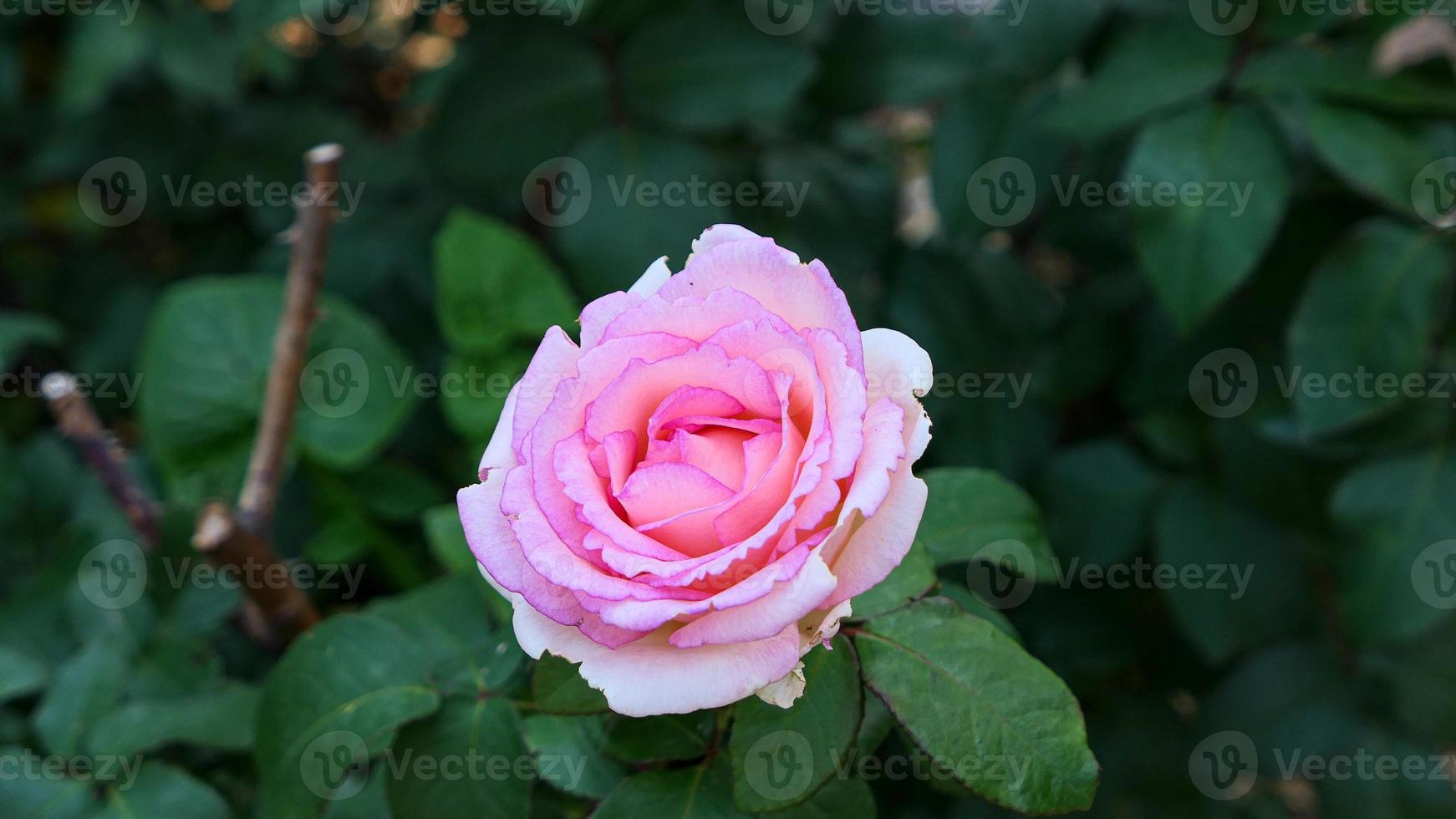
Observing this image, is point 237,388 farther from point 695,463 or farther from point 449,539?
point 695,463

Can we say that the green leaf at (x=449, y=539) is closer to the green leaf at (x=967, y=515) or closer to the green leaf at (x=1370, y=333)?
the green leaf at (x=967, y=515)

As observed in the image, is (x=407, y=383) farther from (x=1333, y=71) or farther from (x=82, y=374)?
(x=1333, y=71)

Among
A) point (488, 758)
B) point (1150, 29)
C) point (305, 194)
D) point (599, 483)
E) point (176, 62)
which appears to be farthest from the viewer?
point (176, 62)

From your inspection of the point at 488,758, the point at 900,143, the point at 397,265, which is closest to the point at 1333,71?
the point at 900,143

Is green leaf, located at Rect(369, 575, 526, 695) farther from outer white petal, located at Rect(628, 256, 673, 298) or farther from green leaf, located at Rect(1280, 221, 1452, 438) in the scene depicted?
green leaf, located at Rect(1280, 221, 1452, 438)

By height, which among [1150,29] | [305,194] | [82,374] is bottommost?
[82,374]

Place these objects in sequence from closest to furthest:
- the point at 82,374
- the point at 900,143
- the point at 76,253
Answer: the point at 82,374 < the point at 76,253 < the point at 900,143
